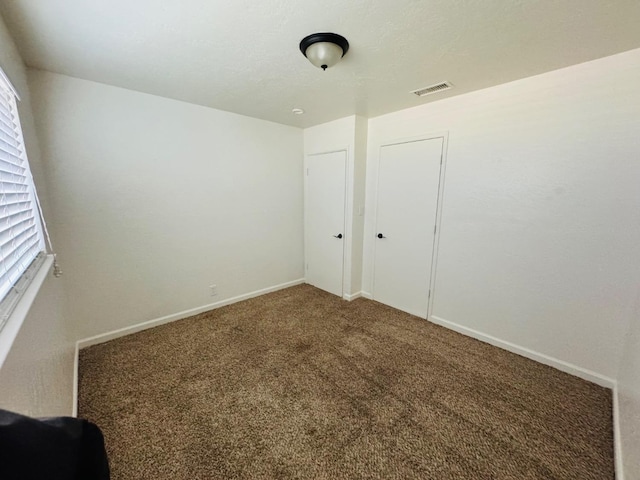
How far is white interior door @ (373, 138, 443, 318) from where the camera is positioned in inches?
113

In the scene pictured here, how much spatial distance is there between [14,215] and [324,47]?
1874 millimetres

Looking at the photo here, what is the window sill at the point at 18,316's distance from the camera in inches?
29.9

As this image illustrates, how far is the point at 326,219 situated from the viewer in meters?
3.74

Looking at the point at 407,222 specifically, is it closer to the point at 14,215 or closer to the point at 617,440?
the point at 617,440

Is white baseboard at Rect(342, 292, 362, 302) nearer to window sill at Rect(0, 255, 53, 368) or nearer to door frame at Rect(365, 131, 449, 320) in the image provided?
door frame at Rect(365, 131, 449, 320)

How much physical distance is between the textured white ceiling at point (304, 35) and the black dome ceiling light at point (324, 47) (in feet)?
0.14

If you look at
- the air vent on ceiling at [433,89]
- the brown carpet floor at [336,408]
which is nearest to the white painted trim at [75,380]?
the brown carpet floor at [336,408]

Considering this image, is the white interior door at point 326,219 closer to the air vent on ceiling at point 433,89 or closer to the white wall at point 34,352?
the air vent on ceiling at point 433,89

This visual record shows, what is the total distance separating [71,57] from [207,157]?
126 cm

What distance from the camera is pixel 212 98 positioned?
2641 millimetres

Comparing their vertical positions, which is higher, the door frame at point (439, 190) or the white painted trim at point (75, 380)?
the door frame at point (439, 190)

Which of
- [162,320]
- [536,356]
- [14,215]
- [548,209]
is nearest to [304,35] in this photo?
[14,215]

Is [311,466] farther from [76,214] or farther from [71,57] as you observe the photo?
[71,57]

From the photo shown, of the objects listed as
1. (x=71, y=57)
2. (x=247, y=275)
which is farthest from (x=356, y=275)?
(x=71, y=57)
